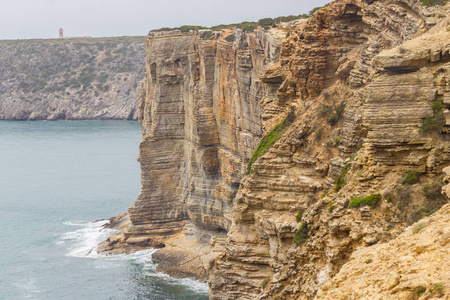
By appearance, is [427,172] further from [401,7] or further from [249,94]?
[249,94]

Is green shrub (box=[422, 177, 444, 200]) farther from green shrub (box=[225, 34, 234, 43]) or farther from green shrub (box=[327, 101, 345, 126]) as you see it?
green shrub (box=[225, 34, 234, 43])

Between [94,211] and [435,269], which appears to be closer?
[435,269]

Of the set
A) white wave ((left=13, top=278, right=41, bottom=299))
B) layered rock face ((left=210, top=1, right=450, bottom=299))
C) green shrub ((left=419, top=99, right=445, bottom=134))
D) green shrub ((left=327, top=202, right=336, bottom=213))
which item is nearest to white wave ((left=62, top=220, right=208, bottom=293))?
white wave ((left=13, top=278, right=41, bottom=299))

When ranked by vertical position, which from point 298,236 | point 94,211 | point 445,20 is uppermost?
point 445,20

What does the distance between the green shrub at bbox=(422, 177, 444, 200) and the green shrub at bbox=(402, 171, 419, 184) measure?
0.47 m

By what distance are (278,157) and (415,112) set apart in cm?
1015

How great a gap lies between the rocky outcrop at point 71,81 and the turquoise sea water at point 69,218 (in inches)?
1236

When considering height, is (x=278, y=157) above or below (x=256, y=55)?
below

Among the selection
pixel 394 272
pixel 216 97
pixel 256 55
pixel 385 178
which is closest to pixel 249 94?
pixel 256 55

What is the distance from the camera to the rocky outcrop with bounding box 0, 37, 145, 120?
173750mm

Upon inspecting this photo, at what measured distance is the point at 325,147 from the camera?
87.7 ft

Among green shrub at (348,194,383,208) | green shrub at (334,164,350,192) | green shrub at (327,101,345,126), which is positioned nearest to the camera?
green shrub at (348,194,383,208)

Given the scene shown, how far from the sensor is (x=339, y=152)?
25.6 metres

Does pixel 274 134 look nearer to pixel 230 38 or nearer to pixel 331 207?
pixel 331 207
